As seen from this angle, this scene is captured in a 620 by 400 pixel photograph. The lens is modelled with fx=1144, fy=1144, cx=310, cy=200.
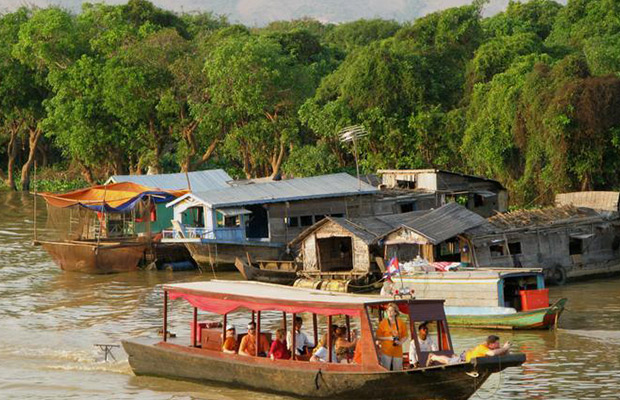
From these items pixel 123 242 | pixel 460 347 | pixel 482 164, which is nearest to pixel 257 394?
pixel 460 347

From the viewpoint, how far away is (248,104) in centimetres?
4997

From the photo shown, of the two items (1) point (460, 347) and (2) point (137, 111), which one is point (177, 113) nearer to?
(2) point (137, 111)

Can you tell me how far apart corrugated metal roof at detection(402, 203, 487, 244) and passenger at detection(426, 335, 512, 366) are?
1213 centimetres

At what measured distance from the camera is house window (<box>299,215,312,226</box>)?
35.1 metres

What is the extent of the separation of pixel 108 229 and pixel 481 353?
22.7 metres

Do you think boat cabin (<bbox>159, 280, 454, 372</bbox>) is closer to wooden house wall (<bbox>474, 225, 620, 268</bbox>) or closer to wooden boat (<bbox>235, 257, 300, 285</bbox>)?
wooden boat (<bbox>235, 257, 300, 285</bbox>)

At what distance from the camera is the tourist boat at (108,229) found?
3441 cm

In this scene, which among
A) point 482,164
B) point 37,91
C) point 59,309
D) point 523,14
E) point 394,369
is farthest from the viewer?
point 523,14

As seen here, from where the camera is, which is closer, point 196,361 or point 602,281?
point 196,361

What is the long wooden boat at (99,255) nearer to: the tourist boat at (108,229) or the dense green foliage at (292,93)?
the tourist boat at (108,229)

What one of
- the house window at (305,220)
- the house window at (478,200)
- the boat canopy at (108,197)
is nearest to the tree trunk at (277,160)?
the house window at (478,200)

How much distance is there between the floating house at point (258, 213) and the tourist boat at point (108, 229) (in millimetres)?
966

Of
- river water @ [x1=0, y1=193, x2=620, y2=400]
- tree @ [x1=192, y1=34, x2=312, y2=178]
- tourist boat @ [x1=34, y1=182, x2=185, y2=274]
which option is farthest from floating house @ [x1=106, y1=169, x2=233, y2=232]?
tree @ [x1=192, y1=34, x2=312, y2=178]

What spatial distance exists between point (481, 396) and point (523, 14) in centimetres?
5688
